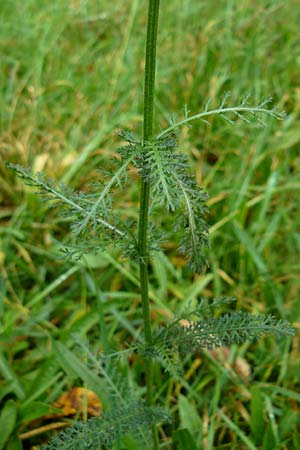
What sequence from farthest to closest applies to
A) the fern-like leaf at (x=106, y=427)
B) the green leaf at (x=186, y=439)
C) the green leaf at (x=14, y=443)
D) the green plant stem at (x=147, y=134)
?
the green leaf at (x=14, y=443), the green leaf at (x=186, y=439), the fern-like leaf at (x=106, y=427), the green plant stem at (x=147, y=134)

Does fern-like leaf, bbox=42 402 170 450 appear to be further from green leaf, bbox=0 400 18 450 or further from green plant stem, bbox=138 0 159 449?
green leaf, bbox=0 400 18 450

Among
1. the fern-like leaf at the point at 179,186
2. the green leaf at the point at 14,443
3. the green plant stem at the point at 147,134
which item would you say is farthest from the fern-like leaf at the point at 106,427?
the fern-like leaf at the point at 179,186

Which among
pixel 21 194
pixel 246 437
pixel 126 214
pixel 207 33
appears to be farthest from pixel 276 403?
pixel 207 33

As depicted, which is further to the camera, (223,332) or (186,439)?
(186,439)

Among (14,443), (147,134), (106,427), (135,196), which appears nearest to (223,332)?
(106,427)

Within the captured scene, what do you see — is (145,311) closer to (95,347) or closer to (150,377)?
(150,377)

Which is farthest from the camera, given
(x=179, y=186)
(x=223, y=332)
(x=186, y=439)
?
(x=186, y=439)

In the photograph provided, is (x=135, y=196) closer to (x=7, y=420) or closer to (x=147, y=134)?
(x=7, y=420)

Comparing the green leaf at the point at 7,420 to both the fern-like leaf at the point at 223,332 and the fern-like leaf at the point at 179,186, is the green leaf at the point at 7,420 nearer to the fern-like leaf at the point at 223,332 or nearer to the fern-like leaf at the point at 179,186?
the fern-like leaf at the point at 223,332
